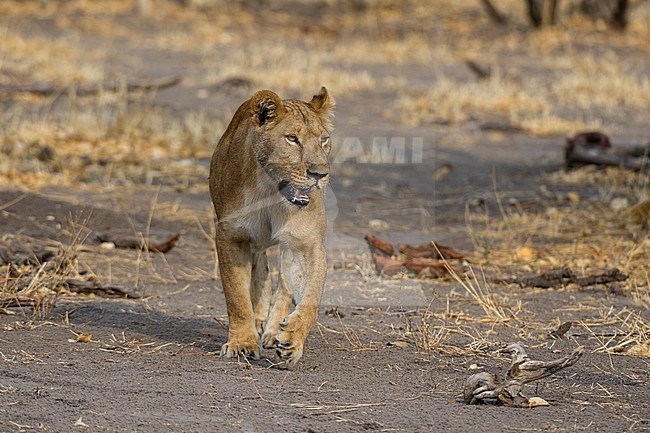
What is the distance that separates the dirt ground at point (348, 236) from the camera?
3.93m

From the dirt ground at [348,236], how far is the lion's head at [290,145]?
0.77 metres

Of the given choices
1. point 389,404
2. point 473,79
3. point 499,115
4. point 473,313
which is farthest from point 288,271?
point 473,79

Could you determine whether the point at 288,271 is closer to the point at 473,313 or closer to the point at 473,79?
the point at 473,313

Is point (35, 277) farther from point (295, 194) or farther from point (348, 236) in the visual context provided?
point (348, 236)

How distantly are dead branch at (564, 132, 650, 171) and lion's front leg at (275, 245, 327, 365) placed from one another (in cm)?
570

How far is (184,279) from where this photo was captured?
6484mm

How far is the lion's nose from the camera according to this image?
14.1 feet

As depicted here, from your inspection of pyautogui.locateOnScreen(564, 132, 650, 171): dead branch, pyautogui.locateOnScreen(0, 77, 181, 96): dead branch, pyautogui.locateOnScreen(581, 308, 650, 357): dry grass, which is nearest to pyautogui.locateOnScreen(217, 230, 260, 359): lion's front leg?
pyautogui.locateOnScreen(581, 308, 650, 357): dry grass

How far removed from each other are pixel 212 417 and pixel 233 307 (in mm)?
924

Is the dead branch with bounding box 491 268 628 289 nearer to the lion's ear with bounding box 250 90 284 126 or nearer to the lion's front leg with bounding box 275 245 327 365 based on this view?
the lion's front leg with bounding box 275 245 327 365

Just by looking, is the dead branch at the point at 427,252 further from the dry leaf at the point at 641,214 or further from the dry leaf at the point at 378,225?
the dry leaf at the point at 641,214

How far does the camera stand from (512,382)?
3936 mm

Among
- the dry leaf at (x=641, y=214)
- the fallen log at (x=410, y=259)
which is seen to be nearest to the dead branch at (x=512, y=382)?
the fallen log at (x=410, y=259)

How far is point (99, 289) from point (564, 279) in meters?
2.73
